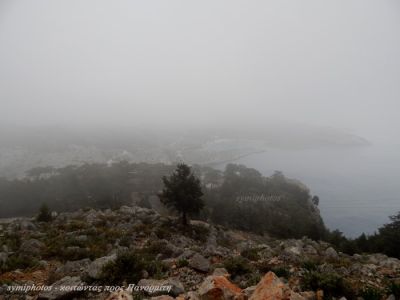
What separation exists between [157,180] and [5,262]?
8537 cm

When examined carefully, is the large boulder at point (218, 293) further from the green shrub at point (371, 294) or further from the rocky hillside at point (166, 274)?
the green shrub at point (371, 294)

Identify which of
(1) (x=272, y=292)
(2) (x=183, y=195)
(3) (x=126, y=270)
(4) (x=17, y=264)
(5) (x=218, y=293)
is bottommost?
(2) (x=183, y=195)

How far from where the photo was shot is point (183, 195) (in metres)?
28.6

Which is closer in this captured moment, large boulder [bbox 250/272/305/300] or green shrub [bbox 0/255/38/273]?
large boulder [bbox 250/272/305/300]

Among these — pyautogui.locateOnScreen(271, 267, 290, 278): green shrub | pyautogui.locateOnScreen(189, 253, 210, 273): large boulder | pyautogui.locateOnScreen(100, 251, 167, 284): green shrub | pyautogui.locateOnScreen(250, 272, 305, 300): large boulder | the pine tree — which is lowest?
the pine tree

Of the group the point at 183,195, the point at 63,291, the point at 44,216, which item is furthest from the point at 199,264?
the point at 44,216

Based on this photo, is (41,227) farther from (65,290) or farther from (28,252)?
(65,290)

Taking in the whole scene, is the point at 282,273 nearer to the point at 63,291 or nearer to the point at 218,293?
the point at 218,293

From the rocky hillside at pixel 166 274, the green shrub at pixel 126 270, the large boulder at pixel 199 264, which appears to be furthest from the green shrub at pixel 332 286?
the green shrub at pixel 126 270

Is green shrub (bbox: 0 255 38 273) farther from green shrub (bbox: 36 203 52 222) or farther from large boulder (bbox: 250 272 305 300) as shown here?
green shrub (bbox: 36 203 52 222)

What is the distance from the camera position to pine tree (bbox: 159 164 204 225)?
28688 millimetres

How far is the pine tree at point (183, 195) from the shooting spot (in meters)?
28.7

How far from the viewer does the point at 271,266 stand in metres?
11.2

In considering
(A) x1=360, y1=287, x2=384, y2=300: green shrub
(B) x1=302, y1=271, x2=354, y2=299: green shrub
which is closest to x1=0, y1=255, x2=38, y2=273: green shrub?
(B) x1=302, y1=271, x2=354, y2=299: green shrub
